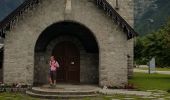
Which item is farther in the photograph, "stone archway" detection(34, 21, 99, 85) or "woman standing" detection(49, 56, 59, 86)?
"stone archway" detection(34, 21, 99, 85)

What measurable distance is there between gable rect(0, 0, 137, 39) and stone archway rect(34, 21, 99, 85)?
8.68 feet

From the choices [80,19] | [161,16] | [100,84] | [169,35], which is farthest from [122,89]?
[161,16]

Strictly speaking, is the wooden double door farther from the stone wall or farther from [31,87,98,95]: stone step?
[31,87,98,95]: stone step

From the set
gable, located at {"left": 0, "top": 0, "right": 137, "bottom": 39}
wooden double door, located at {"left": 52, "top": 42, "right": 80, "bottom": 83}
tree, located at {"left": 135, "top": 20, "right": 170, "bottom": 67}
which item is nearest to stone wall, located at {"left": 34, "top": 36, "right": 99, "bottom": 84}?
wooden double door, located at {"left": 52, "top": 42, "right": 80, "bottom": 83}

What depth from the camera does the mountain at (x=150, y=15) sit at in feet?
495

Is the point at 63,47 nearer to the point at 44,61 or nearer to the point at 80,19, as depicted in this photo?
the point at 44,61

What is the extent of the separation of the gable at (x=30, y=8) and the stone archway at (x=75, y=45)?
8.68 ft

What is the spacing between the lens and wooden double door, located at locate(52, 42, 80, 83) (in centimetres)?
2773

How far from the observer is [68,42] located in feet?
91.1

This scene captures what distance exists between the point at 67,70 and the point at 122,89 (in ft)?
16.2

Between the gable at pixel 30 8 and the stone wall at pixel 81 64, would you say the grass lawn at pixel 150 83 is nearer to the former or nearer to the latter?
the stone wall at pixel 81 64

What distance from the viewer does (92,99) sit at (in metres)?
19.7

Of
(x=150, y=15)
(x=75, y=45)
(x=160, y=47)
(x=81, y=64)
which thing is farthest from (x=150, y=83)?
(x=150, y=15)

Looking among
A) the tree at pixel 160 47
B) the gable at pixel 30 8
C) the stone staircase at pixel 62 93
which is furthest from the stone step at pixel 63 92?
the tree at pixel 160 47
